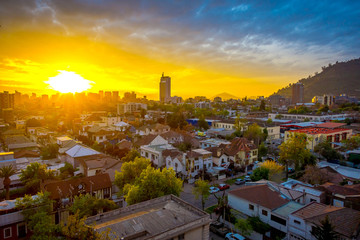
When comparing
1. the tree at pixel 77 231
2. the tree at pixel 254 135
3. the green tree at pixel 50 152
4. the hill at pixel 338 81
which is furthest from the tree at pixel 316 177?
the hill at pixel 338 81

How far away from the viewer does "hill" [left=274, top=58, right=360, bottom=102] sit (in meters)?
150

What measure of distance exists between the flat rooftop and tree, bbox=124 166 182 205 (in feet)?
7.09

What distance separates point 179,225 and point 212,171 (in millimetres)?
14957

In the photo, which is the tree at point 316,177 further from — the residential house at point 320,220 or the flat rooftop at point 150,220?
the flat rooftop at point 150,220

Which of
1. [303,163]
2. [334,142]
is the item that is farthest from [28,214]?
[334,142]

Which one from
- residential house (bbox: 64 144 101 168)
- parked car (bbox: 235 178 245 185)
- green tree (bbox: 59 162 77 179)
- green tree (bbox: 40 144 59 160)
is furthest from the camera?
green tree (bbox: 40 144 59 160)

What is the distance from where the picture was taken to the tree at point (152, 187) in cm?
1296

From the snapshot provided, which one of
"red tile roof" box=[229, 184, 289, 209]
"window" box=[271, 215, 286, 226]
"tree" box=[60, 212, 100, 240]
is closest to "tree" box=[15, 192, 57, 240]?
"tree" box=[60, 212, 100, 240]

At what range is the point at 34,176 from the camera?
1794cm

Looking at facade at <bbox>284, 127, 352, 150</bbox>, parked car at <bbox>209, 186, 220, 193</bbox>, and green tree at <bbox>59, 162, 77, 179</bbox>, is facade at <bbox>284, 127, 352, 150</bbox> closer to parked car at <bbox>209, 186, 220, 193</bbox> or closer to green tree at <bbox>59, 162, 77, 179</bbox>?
parked car at <bbox>209, 186, 220, 193</bbox>

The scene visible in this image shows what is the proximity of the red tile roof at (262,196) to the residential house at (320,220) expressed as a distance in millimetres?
1716

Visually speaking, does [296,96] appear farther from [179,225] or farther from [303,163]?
[179,225]

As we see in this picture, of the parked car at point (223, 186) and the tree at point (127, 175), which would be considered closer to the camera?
the tree at point (127, 175)

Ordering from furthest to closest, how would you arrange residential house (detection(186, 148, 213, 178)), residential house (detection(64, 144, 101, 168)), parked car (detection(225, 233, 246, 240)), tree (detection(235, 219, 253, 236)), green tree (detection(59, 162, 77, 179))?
residential house (detection(64, 144, 101, 168)), residential house (detection(186, 148, 213, 178)), green tree (detection(59, 162, 77, 179)), parked car (detection(225, 233, 246, 240)), tree (detection(235, 219, 253, 236))
